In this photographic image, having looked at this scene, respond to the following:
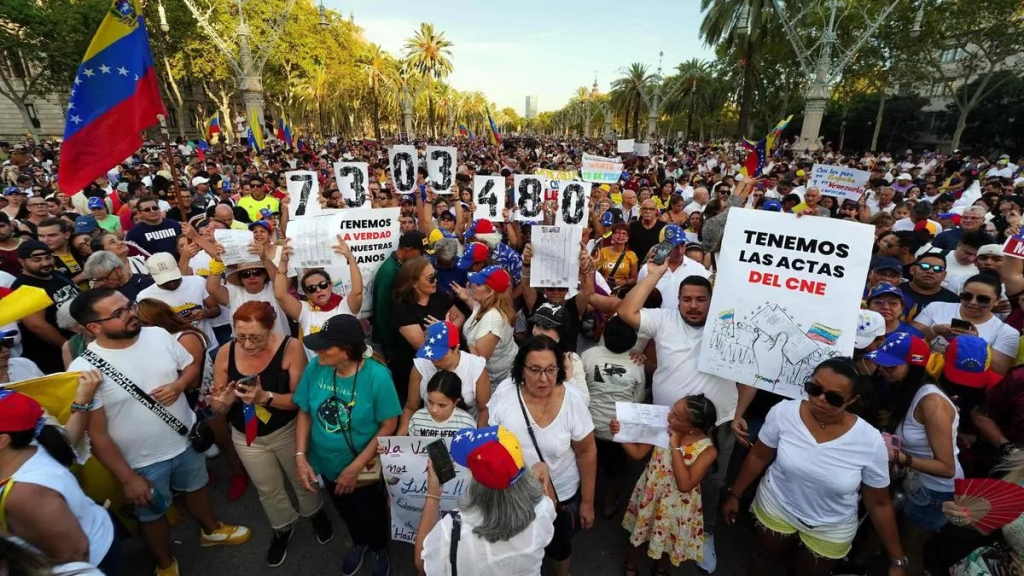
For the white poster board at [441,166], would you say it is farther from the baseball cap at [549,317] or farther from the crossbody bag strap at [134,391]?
the crossbody bag strap at [134,391]

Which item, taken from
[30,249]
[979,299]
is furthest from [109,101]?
[979,299]

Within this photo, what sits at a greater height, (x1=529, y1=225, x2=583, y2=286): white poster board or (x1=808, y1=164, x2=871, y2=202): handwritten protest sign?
(x1=808, y1=164, x2=871, y2=202): handwritten protest sign

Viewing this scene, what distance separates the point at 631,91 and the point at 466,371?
197 feet

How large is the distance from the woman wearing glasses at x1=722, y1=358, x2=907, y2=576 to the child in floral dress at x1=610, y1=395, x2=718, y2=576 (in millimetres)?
375

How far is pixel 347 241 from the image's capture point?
4148mm

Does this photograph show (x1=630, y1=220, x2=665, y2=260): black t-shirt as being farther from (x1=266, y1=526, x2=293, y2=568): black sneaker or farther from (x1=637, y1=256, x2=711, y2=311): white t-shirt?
(x1=266, y1=526, x2=293, y2=568): black sneaker

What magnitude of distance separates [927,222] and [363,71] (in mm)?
51720

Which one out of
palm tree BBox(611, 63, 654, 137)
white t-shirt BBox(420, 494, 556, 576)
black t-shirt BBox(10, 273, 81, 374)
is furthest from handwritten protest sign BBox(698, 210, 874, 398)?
palm tree BBox(611, 63, 654, 137)

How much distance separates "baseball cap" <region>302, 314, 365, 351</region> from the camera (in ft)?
8.67

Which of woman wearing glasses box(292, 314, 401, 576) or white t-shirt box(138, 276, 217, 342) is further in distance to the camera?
white t-shirt box(138, 276, 217, 342)

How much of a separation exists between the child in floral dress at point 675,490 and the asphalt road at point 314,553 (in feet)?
0.91

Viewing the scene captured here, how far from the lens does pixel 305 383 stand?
2949 mm

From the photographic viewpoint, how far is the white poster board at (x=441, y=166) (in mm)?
7594

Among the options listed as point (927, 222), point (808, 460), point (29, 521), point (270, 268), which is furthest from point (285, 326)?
point (927, 222)
